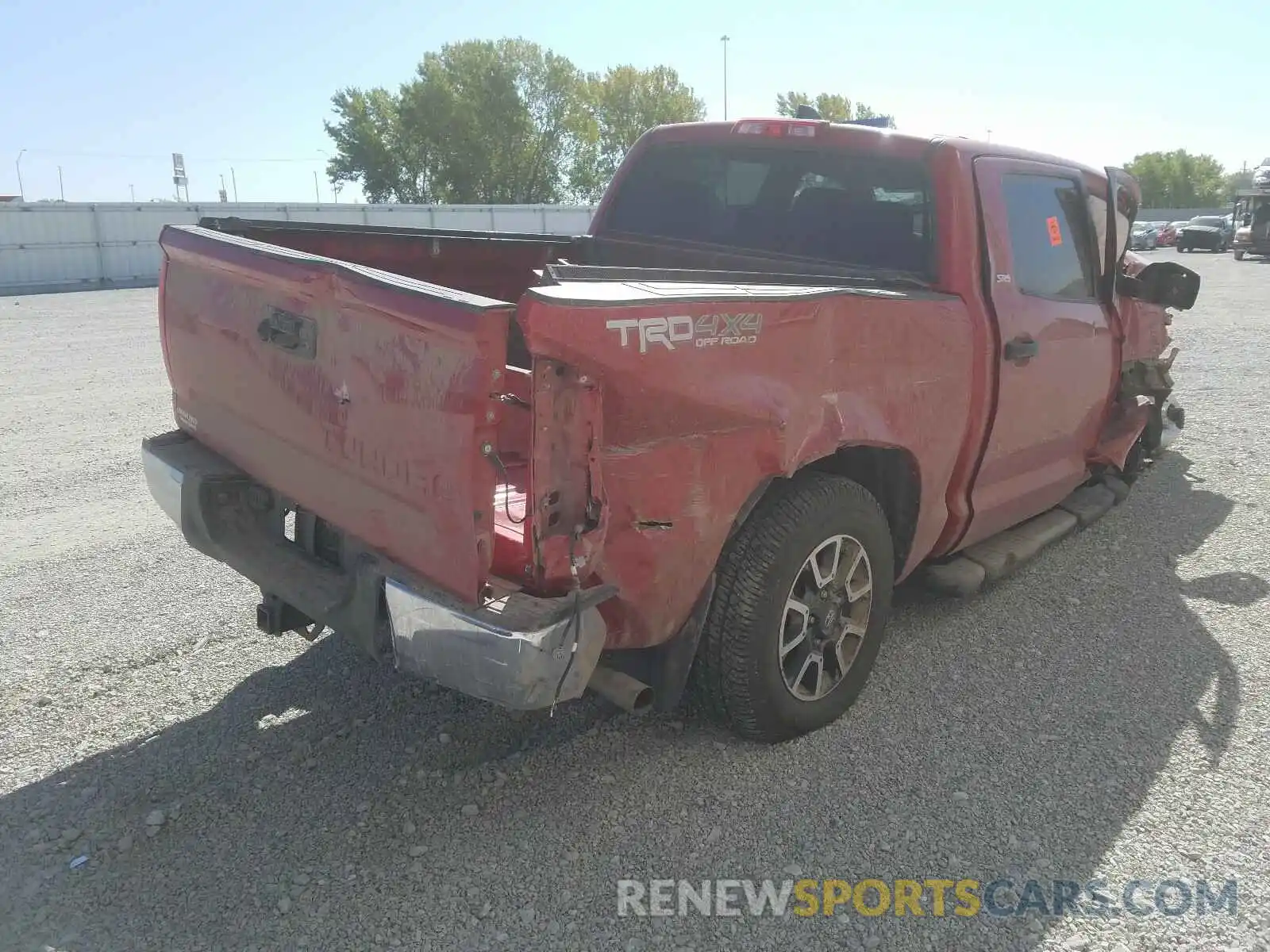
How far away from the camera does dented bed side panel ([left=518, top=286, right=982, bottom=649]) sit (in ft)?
7.98

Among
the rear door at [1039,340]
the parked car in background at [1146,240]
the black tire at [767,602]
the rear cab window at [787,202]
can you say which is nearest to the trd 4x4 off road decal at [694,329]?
the black tire at [767,602]

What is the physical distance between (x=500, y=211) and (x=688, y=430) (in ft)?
106

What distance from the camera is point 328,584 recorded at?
9.73 feet

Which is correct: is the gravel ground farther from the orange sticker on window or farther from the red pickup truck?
the orange sticker on window

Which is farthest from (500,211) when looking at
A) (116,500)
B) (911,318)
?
(911,318)

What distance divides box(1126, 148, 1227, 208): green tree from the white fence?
89699 millimetres

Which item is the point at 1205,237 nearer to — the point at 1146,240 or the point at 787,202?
the point at 1146,240

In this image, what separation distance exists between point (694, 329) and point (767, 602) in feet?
2.91

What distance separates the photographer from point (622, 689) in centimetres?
281

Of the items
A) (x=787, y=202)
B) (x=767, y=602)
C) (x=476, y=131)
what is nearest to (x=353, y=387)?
(x=767, y=602)

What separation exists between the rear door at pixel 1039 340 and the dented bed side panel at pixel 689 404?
3.00ft

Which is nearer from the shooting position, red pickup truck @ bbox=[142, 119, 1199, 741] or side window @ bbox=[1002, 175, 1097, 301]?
red pickup truck @ bbox=[142, 119, 1199, 741]

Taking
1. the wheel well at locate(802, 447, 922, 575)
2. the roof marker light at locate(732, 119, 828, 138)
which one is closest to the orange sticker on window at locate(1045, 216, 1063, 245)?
the roof marker light at locate(732, 119, 828, 138)

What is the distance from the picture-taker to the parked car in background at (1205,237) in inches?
1607
